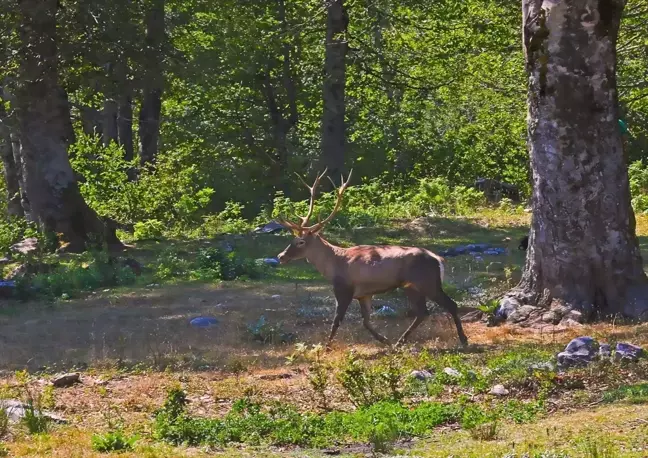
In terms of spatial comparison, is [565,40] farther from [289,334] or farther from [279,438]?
[279,438]

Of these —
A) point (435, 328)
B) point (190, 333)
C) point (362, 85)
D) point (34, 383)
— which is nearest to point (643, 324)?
point (435, 328)

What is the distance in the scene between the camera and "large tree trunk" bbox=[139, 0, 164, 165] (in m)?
19.2

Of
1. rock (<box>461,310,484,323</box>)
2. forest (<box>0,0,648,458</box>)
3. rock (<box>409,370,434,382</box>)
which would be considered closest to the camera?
forest (<box>0,0,648,458</box>)

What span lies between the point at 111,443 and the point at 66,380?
3.03m

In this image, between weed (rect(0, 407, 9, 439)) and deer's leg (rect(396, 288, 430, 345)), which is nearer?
weed (rect(0, 407, 9, 439))

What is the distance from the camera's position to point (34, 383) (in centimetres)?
1039

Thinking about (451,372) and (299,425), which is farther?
(451,372)

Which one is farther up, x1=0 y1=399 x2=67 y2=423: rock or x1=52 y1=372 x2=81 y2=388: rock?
x1=0 y1=399 x2=67 y2=423: rock

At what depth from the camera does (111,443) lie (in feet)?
24.3

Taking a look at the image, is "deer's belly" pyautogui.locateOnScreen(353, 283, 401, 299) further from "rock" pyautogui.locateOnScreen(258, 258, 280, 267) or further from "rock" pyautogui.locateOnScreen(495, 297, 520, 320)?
"rock" pyautogui.locateOnScreen(258, 258, 280, 267)

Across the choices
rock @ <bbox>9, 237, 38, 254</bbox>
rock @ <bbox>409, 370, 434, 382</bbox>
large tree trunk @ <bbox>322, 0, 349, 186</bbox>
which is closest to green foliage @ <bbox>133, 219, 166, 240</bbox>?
rock @ <bbox>9, 237, 38, 254</bbox>

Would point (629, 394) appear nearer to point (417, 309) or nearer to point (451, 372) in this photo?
point (451, 372)

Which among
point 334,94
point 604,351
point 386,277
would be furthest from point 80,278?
point 604,351

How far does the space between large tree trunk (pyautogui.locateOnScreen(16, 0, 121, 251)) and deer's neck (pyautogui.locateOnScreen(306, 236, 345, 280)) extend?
7.89 meters
